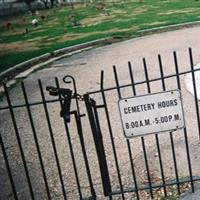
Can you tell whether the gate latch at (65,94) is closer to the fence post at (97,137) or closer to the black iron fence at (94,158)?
the black iron fence at (94,158)

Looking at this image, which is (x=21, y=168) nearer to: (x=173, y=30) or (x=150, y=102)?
(x=150, y=102)

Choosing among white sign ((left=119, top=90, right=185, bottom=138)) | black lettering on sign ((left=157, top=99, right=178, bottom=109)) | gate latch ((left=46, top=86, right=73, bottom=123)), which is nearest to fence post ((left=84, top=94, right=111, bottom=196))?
gate latch ((left=46, top=86, right=73, bottom=123))

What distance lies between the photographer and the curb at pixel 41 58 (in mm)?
14219

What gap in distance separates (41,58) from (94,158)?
33.6 feet

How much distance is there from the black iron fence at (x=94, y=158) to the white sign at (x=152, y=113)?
0.18 meters

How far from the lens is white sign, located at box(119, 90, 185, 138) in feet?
15.0

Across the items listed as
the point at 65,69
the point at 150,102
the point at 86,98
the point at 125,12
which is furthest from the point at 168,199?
the point at 125,12

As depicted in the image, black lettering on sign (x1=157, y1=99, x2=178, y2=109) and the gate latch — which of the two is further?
black lettering on sign (x1=157, y1=99, x2=178, y2=109)

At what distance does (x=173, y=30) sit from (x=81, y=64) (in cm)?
655

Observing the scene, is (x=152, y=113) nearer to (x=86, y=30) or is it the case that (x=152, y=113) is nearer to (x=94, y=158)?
(x=94, y=158)

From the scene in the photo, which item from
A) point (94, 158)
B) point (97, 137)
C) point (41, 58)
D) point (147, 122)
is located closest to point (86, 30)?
point (41, 58)

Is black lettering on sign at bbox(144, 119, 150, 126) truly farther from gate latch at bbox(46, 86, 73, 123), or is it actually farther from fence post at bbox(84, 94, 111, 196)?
gate latch at bbox(46, 86, 73, 123)

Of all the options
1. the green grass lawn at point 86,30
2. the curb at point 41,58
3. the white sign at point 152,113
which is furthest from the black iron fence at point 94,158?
the green grass lawn at point 86,30

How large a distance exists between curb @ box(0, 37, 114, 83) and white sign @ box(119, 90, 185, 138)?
30.9 ft
